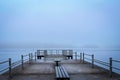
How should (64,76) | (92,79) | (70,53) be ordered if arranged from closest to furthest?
(64,76) → (92,79) → (70,53)

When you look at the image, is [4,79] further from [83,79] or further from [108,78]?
[108,78]

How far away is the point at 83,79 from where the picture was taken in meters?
8.62

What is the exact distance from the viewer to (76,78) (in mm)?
8945

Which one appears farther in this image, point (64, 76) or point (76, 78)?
point (76, 78)

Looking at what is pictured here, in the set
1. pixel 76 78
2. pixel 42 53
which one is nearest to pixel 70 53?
pixel 42 53

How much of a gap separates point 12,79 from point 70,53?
21.2 meters

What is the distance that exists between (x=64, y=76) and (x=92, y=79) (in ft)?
4.95

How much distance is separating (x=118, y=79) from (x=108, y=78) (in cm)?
55

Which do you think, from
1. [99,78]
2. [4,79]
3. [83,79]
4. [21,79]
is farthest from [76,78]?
[4,79]

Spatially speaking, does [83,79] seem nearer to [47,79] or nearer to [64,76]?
[64,76]

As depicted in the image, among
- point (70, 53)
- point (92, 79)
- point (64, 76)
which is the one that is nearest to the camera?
point (64, 76)

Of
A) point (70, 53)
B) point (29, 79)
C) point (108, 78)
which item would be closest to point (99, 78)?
point (108, 78)

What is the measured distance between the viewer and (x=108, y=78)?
28.6 feet

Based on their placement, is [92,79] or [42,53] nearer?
[92,79]
